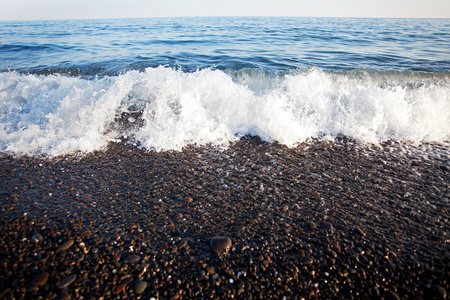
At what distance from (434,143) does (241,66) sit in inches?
205

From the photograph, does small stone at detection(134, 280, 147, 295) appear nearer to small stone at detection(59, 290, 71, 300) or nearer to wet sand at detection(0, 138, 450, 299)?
wet sand at detection(0, 138, 450, 299)

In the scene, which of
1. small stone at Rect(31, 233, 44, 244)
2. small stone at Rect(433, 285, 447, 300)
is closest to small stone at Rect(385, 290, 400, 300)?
small stone at Rect(433, 285, 447, 300)

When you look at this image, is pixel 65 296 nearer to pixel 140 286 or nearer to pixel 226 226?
pixel 140 286

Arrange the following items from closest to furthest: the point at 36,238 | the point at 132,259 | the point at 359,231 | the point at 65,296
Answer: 1. the point at 65,296
2. the point at 132,259
3. the point at 36,238
4. the point at 359,231

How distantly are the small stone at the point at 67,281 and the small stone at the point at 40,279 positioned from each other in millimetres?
115

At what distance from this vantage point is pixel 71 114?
12.6ft

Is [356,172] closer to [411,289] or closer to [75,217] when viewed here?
[411,289]

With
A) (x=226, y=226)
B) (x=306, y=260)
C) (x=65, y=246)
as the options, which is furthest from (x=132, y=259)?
(x=306, y=260)

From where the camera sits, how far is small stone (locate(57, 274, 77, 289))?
1.54 meters

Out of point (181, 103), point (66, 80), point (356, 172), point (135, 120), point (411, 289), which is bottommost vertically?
point (411, 289)

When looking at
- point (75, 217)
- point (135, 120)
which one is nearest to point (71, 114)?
point (135, 120)

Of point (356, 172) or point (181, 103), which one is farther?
point (181, 103)

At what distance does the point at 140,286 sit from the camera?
157cm

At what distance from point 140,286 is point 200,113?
2.90 m
